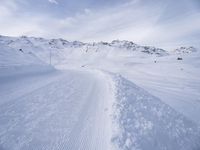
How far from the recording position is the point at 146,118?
5941 millimetres

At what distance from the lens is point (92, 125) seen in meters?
5.61

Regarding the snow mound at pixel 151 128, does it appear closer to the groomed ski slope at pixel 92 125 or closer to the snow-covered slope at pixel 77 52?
the groomed ski slope at pixel 92 125

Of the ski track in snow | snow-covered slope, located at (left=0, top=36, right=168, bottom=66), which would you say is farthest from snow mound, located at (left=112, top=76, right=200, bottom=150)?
snow-covered slope, located at (left=0, top=36, right=168, bottom=66)

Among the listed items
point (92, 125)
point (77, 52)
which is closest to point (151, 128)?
point (92, 125)

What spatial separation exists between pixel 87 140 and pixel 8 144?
1978 millimetres

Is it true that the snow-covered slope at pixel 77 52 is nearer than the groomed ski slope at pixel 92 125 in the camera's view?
No

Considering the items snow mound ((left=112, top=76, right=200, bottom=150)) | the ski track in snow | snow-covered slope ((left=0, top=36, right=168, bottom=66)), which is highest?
snow mound ((left=112, top=76, right=200, bottom=150))

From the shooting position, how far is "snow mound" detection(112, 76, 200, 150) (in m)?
4.70

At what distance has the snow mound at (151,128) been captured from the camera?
15.4 ft

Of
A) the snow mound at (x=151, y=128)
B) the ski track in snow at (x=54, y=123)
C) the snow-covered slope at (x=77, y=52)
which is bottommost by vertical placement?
the snow-covered slope at (x=77, y=52)

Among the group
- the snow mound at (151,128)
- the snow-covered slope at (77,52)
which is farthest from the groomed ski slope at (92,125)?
the snow-covered slope at (77,52)

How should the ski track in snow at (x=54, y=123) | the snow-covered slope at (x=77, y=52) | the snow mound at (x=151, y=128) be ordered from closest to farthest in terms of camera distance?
the ski track in snow at (x=54, y=123) < the snow mound at (x=151, y=128) < the snow-covered slope at (x=77, y=52)

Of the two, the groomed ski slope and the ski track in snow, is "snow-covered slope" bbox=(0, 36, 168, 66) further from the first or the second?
the groomed ski slope

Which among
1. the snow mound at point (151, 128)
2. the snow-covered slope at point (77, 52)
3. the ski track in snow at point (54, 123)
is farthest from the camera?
the snow-covered slope at point (77, 52)
